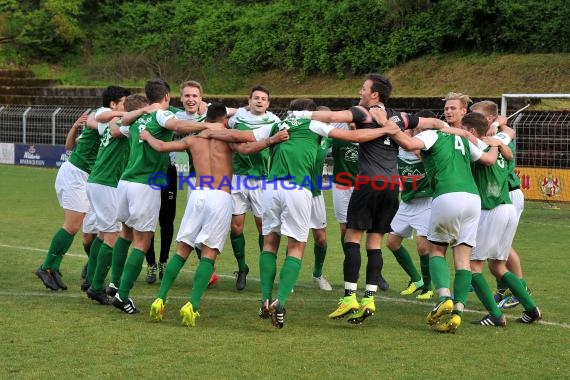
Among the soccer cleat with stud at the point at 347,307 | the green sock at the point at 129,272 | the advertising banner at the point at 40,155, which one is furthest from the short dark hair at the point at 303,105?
the advertising banner at the point at 40,155

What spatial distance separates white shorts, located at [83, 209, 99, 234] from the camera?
11.0 metres

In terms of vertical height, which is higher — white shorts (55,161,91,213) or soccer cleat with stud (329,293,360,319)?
white shorts (55,161,91,213)

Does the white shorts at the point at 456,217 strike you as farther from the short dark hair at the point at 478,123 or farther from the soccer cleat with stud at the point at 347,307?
the soccer cleat with stud at the point at 347,307

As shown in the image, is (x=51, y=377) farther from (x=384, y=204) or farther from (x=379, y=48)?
(x=379, y=48)

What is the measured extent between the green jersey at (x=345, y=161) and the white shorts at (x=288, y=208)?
1.99m

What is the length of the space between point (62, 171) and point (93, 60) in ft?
111

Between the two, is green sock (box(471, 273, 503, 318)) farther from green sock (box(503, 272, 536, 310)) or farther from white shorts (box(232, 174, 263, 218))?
white shorts (box(232, 174, 263, 218))

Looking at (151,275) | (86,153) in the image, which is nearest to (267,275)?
(151,275)

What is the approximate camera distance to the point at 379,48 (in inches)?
1321

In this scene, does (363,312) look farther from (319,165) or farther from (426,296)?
(319,165)

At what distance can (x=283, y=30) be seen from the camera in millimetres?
37688

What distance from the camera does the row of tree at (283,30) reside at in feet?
102

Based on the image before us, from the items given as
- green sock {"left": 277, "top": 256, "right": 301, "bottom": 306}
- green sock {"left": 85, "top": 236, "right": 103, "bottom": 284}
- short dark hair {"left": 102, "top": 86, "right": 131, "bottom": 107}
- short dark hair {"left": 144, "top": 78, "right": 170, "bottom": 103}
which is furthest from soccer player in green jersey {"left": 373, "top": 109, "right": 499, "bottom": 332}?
green sock {"left": 85, "top": 236, "right": 103, "bottom": 284}

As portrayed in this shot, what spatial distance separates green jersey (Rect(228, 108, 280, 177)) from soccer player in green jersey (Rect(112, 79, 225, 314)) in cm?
136
